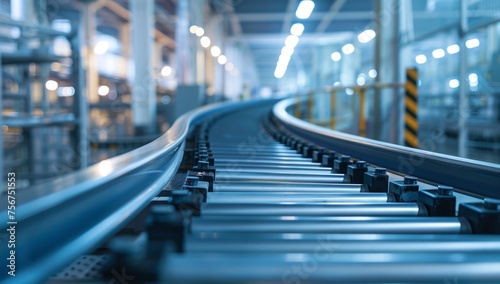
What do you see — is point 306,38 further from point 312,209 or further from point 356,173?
point 312,209

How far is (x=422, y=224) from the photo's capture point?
1038 millimetres

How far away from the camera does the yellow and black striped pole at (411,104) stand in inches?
210

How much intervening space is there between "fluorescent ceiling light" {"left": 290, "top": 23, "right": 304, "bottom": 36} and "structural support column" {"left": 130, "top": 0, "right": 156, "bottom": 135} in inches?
364

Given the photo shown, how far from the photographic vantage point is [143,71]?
8703 mm

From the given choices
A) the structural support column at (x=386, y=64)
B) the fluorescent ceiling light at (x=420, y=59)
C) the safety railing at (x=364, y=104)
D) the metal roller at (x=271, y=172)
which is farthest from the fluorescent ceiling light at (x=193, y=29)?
the metal roller at (x=271, y=172)

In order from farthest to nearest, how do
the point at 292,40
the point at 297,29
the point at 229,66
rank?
the point at 229,66, the point at 292,40, the point at 297,29

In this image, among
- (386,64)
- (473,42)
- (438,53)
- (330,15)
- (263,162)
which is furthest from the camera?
(330,15)

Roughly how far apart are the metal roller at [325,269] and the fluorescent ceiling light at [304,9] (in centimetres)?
1246

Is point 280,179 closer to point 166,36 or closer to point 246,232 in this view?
point 246,232

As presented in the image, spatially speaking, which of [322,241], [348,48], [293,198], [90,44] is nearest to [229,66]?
[90,44]

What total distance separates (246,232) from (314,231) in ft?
0.53

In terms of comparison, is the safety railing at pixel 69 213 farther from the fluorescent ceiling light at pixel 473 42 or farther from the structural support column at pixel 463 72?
the fluorescent ceiling light at pixel 473 42

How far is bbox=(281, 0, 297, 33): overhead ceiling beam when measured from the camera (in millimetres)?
14144

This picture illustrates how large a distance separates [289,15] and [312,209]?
15475mm
